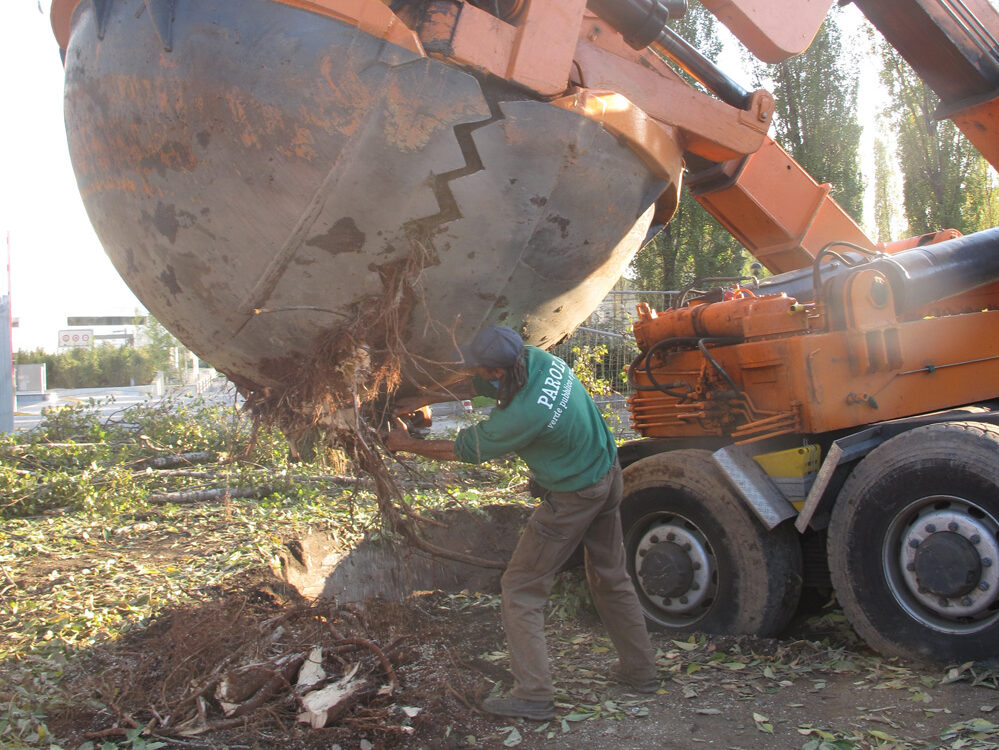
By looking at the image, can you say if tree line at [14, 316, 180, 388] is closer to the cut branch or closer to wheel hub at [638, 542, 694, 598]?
the cut branch

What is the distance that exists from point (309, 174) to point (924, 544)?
3.14 metres

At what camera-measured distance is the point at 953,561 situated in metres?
3.77

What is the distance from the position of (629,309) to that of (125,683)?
39.3ft

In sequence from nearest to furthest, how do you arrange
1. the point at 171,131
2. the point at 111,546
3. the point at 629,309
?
the point at 171,131 < the point at 111,546 < the point at 629,309

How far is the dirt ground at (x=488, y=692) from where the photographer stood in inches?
137

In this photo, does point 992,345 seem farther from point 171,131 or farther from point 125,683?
point 125,683

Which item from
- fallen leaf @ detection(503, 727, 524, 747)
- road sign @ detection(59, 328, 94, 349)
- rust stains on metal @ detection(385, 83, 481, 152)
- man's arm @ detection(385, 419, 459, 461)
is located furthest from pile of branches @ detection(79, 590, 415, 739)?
road sign @ detection(59, 328, 94, 349)

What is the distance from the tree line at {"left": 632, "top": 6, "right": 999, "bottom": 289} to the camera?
2047 centimetres

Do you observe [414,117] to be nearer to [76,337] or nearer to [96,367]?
[96,367]

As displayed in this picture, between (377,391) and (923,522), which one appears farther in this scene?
(923,522)

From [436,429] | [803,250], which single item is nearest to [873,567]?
[803,250]

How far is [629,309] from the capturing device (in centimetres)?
1477

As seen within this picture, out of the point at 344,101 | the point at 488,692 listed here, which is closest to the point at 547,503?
the point at 488,692

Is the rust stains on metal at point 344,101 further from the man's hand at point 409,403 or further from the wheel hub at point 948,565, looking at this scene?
the wheel hub at point 948,565
